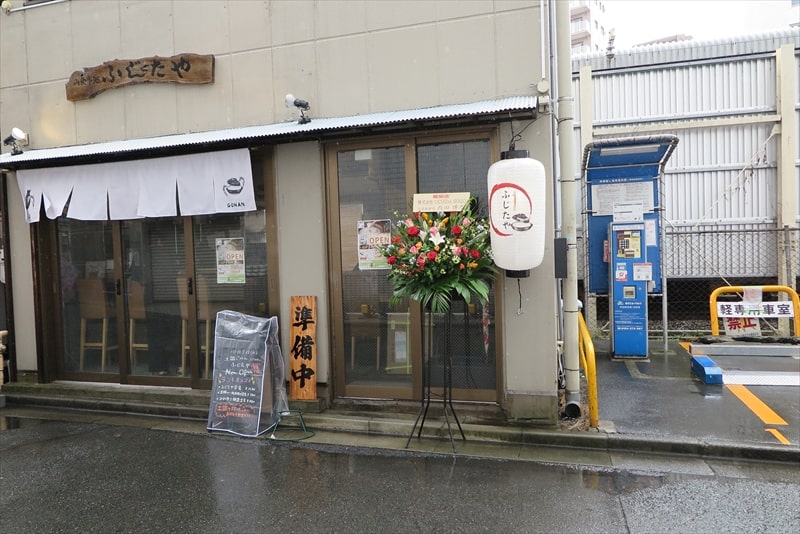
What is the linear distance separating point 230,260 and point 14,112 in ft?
13.6

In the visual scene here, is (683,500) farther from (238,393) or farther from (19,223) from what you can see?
(19,223)

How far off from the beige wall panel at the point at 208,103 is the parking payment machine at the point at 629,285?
5.88m

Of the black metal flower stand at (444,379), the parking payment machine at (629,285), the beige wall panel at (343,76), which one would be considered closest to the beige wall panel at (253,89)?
the beige wall panel at (343,76)

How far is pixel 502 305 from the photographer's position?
5.66 meters

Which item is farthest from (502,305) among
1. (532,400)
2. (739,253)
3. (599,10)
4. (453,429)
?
(599,10)

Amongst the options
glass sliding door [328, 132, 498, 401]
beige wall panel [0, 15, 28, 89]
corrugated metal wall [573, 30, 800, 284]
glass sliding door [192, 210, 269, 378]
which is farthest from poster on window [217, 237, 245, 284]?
corrugated metal wall [573, 30, 800, 284]

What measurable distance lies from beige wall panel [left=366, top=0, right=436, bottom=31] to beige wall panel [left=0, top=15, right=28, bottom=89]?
533 centimetres

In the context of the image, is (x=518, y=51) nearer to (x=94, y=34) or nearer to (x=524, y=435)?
(x=524, y=435)

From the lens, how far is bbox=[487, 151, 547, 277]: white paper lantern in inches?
195

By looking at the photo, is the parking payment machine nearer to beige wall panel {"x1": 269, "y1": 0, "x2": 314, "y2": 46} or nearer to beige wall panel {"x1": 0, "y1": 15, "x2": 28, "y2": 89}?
beige wall panel {"x1": 269, "y1": 0, "x2": 314, "y2": 46}

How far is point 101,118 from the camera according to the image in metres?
7.18

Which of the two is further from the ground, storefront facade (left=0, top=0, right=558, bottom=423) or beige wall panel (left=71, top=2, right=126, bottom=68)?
beige wall panel (left=71, top=2, right=126, bottom=68)

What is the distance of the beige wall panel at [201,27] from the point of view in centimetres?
656

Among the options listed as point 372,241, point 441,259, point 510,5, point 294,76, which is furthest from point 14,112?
point 510,5
